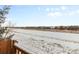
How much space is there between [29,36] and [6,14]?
336 millimetres

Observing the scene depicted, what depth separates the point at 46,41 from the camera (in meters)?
1.77

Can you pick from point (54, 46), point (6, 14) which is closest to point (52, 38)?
point (54, 46)

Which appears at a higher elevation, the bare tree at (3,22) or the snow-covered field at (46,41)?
the bare tree at (3,22)

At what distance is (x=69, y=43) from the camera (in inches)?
69.0

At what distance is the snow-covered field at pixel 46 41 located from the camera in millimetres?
1746

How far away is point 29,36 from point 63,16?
1.37ft

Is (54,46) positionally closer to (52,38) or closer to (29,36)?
(52,38)

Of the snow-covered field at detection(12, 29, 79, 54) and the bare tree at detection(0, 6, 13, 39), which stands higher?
the bare tree at detection(0, 6, 13, 39)

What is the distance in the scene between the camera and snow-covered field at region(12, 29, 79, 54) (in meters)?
1.75

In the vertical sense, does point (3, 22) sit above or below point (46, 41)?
above
